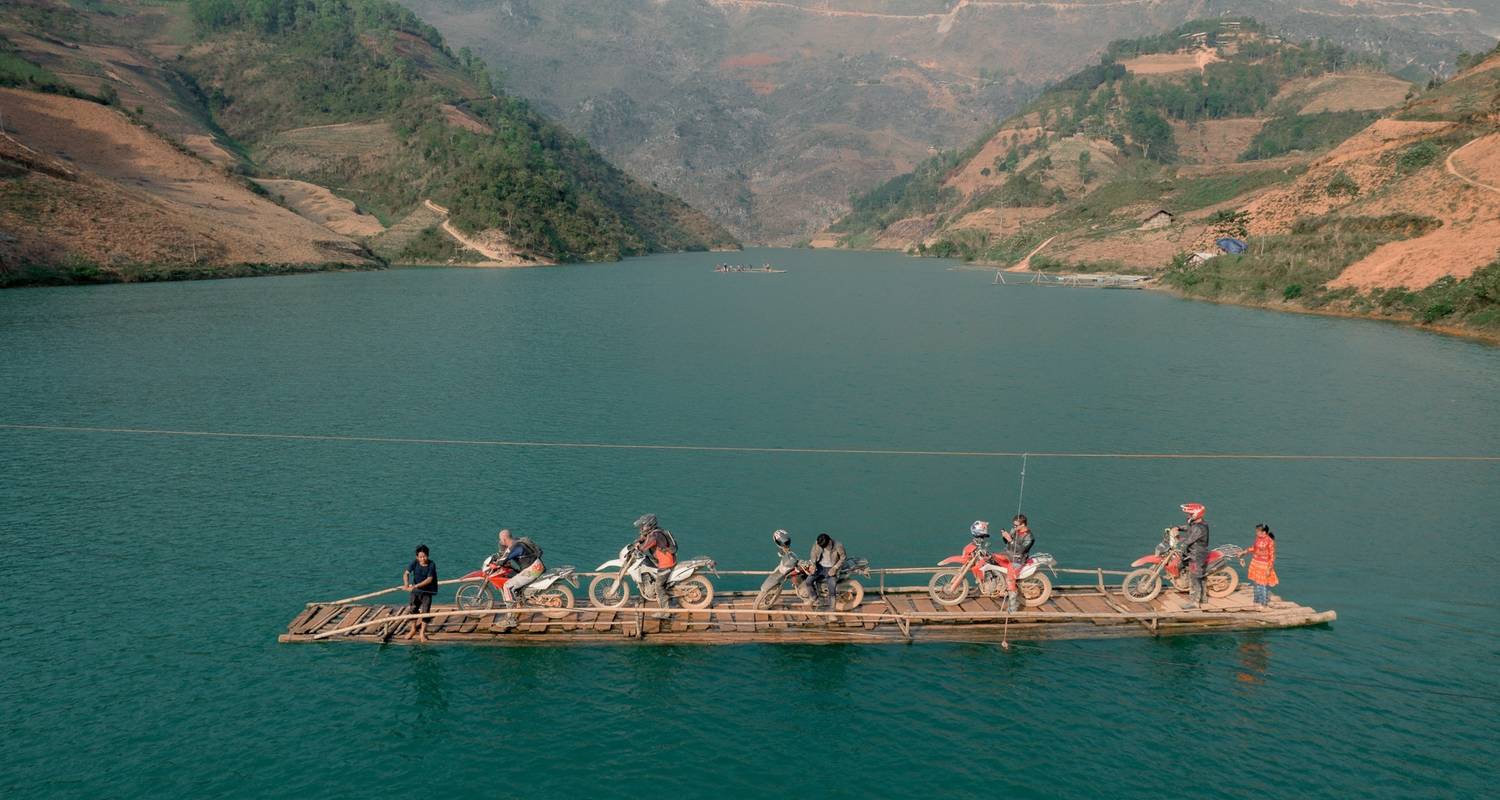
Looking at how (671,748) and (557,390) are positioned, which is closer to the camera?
(671,748)

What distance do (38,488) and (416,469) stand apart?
14.1 meters

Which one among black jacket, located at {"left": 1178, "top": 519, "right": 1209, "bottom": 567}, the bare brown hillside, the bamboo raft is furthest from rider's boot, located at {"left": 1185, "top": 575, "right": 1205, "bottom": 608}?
the bare brown hillside

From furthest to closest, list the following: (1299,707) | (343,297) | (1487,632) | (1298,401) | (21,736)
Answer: (343,297) → (1298,401) → (1487,632) → (1299,707) → (21,736)

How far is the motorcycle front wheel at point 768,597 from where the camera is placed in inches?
953

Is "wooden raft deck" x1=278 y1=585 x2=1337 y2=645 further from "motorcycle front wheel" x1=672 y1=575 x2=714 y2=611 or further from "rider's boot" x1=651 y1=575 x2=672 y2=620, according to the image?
"motorcycle front wheel" x1=672 y1=575 x2=714 y2=611

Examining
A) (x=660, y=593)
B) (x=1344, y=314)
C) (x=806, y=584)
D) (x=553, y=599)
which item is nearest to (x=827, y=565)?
(x=806, y=584)

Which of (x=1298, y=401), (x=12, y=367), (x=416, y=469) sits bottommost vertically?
(x=416, y=469)

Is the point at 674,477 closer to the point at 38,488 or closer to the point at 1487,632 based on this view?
the point at 38,488

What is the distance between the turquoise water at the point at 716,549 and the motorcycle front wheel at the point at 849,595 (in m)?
1.38

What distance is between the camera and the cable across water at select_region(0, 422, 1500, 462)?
1609 inches

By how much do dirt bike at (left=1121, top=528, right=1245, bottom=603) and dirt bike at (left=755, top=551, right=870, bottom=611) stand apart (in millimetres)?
7920

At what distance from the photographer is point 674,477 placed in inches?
1542

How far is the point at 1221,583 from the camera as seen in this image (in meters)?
25.2

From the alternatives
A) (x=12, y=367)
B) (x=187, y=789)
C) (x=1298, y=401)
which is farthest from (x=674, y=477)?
(x=12, y=367)
